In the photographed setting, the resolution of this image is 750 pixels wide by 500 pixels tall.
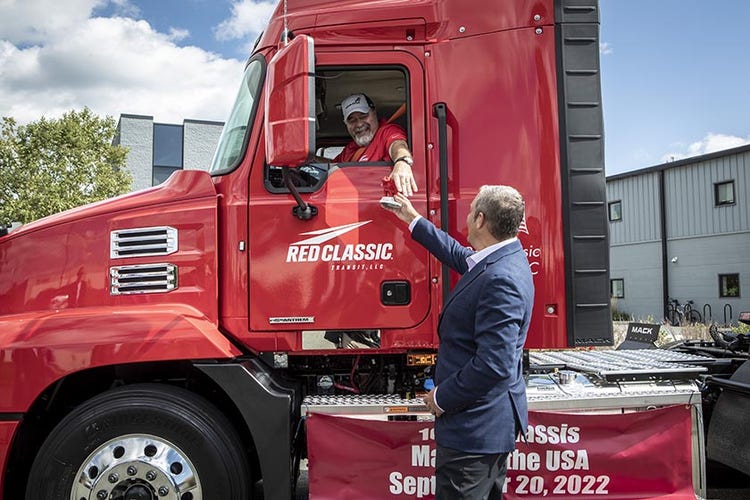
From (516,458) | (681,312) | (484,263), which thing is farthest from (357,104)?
(681,312)

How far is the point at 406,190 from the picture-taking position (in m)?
3.41

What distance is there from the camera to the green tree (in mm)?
17859

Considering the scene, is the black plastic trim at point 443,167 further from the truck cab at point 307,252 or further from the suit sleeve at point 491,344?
the suit sleeve at point 491,344

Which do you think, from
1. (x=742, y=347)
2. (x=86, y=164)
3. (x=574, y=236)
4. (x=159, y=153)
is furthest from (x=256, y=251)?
(x=159, y=153)

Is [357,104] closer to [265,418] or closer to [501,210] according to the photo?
[501,210]

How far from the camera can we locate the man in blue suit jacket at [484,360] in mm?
2477

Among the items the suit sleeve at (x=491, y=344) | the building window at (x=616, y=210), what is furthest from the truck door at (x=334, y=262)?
the building window at (x=616, y=210)

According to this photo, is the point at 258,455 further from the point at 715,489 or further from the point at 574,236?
the point at 715,489

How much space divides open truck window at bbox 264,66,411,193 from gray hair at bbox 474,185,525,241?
1.01 meters

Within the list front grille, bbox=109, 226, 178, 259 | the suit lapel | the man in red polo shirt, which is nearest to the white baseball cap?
the man in red polo shirt

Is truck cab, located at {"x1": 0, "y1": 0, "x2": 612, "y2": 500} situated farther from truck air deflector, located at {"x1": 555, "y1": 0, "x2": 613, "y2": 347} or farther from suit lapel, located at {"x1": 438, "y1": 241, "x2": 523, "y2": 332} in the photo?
suit lapel, located at {"x1": 438, "y1": 241, "x2": 523, "y2": 332}

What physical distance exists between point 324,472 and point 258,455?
1.24ft

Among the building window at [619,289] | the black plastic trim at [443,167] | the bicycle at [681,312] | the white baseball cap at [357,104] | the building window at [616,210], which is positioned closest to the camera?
the black plastic trim at [443,167]

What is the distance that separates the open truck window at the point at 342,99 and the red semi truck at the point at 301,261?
0.02 metres
